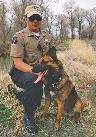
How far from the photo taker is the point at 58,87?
4320 millimetres

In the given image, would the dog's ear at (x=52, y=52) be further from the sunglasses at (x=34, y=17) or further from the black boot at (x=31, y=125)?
the black boot at (x=31, y=125)

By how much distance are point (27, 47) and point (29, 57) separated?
0.56ft

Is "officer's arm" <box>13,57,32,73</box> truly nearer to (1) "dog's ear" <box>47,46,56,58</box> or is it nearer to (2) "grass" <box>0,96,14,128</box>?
(1) "dog's ear" <box>47,46,56,58</box>

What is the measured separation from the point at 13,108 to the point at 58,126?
1.26m

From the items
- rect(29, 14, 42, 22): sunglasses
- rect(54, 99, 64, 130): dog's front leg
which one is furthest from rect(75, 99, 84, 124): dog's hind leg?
rect(29, 14, 42, 22): sunglasses

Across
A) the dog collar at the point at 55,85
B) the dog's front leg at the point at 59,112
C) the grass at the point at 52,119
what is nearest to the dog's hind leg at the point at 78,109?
the grass at the point at 52,119

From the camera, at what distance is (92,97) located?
586 cm

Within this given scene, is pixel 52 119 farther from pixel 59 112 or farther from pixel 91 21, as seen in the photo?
pixel 91 21

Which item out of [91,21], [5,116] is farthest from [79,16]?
[5,116]

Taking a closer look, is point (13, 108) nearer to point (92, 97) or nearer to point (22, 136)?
point (22, 136)

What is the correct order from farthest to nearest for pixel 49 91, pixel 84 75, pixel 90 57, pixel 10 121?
1. pixel 90 57
2. pixel 84 75
3. pixel 10 121
4. pixel 49 91

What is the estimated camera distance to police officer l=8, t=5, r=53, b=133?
4117mm

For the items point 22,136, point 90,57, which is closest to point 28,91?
point 22,136

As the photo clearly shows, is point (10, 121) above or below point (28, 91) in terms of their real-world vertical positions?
below
